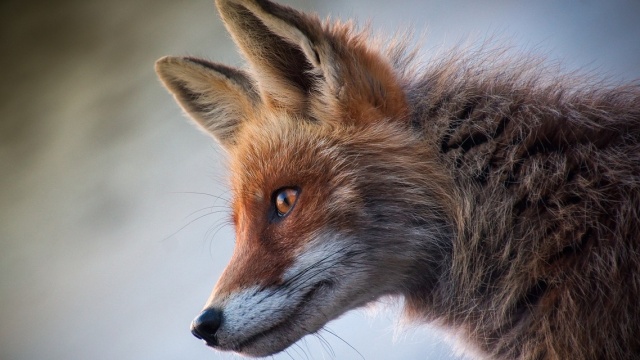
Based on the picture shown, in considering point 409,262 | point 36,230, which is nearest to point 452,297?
point 409,262

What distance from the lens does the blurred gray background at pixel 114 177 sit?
2139 mm

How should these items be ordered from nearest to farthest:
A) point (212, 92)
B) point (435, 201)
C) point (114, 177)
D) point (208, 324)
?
point (208, 324) → point (435, 201) → point (212, 92) → point (114, 177)

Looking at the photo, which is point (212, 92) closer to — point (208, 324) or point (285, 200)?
point (285, 200)

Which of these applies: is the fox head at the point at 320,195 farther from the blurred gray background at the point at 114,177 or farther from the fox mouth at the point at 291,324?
the blurred gray background at the point at 114,177

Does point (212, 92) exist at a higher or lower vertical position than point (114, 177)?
higher

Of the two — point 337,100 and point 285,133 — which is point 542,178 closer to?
point 337,100

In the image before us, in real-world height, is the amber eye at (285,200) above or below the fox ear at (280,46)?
below

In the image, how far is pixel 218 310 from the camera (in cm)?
122

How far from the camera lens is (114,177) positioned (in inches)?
97.9

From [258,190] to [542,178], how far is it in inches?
21.5

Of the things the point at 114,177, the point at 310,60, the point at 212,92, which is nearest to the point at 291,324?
the point at 310,60

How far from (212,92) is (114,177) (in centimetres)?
99

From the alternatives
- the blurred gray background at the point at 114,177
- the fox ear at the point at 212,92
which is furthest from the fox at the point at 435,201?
the blurred gray background at the point at 114,177

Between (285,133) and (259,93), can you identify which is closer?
(285,133)
